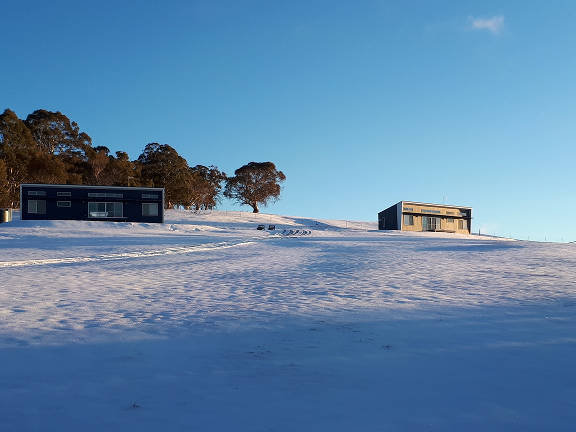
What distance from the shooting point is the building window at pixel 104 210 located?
147ft

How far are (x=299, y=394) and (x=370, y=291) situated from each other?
6483 millimetres

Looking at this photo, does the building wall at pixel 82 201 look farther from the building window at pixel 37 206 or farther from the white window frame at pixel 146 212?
the white window frame at pixel 146 212

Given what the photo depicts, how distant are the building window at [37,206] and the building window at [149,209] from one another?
31.4ft

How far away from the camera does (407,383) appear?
508cm

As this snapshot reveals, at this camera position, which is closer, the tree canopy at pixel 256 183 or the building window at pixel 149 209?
the building window at pixel 149 209

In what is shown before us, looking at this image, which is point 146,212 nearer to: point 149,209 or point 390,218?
point 149,209

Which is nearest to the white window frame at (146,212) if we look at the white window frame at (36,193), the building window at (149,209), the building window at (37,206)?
the building window at (149,209)

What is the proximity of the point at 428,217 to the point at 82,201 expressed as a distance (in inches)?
1682

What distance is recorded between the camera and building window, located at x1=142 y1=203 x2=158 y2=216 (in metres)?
46.2

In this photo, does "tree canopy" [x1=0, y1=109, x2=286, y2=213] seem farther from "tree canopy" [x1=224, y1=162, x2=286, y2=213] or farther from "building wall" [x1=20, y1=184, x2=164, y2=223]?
"building wall" [x1=20, y1=184, x2=164, y2=223]

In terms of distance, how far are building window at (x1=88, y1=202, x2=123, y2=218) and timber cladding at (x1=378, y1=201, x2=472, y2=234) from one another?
33.9 meters

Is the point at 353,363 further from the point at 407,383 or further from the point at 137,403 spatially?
the point at 137,403

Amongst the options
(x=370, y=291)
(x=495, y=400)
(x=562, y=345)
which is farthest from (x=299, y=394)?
(x=370, y=291)

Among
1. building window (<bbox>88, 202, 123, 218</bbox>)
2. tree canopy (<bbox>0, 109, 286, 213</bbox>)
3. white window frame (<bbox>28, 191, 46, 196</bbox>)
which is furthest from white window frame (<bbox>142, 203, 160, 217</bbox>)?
tree canopy (<bbox>0, 109, 286, 213</bbox>)
